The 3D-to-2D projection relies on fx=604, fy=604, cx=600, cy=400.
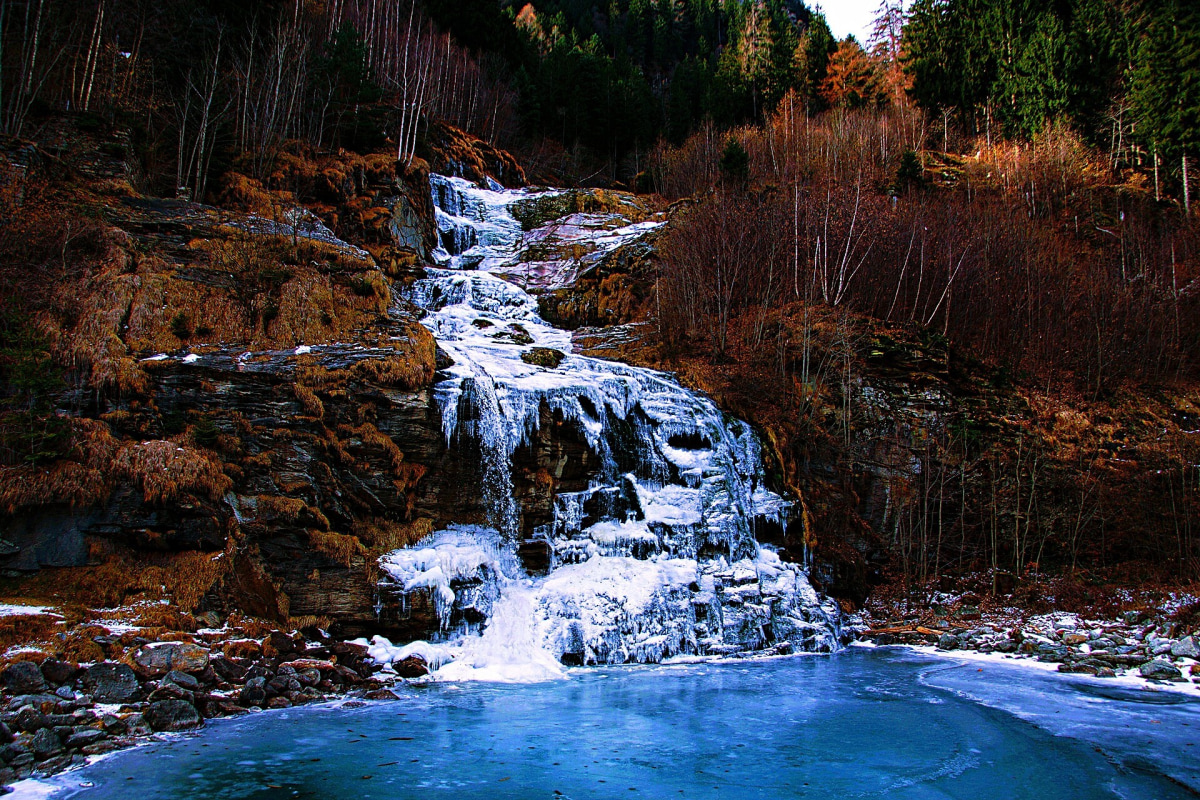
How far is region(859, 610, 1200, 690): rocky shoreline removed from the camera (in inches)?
390

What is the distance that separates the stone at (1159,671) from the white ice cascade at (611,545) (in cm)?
488

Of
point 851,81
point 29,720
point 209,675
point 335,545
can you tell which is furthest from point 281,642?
point 851,81

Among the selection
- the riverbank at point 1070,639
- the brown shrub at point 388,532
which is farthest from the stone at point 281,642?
the riverbank at point 1070,639

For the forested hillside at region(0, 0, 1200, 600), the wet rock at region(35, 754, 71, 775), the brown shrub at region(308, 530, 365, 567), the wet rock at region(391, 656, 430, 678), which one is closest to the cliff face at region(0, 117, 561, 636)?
the brown shrub at region(308, 530, 365, 567)

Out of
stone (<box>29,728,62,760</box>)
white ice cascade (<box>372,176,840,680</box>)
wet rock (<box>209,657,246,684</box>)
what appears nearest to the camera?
stone (<box>29,728,62,760</box>)

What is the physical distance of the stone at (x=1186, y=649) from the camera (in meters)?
10.1

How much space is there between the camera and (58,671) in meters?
6.47

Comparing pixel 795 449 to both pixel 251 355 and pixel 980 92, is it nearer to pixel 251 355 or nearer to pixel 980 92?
pixel 251 355

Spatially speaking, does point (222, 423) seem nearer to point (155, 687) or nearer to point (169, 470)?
point (169, 470)

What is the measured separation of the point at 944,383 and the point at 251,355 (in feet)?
59.5

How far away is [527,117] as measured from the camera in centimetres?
3997

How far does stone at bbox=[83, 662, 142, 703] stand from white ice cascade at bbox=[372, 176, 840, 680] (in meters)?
3.39

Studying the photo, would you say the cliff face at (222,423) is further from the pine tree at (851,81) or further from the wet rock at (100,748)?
the pine tree at (851,81)

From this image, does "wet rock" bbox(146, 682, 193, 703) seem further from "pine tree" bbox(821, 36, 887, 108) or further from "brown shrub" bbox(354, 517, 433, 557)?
"pine tree" bbox(821, 36, 887, 108)
